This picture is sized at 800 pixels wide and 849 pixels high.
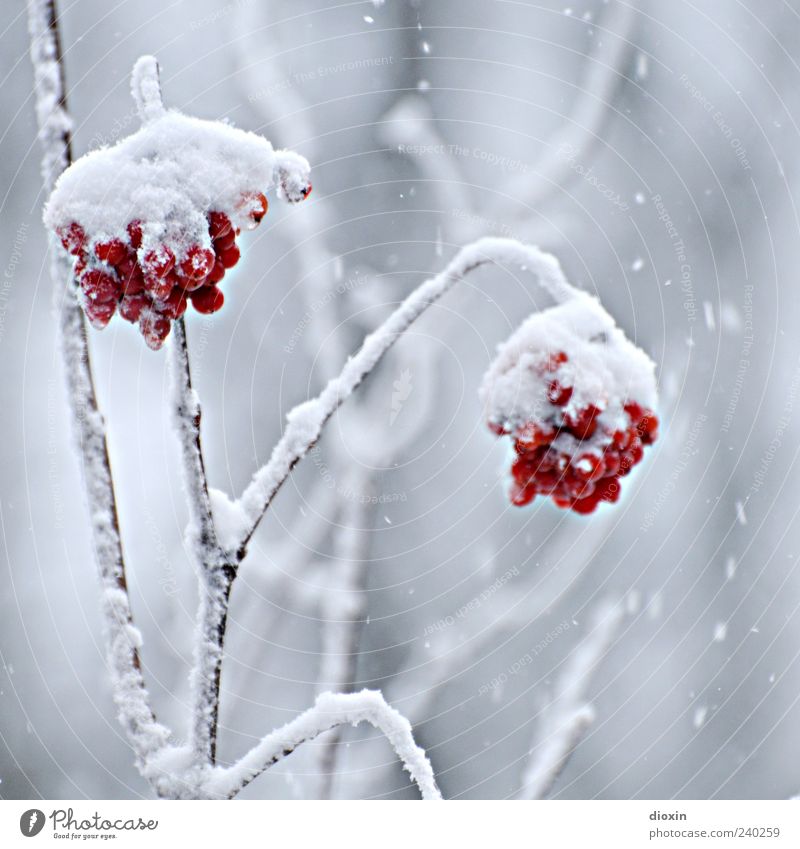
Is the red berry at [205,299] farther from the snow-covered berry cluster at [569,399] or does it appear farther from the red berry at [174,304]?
the snow-covered berry cluster at [569,399]

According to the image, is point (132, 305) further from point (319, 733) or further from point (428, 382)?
point (428, 382)

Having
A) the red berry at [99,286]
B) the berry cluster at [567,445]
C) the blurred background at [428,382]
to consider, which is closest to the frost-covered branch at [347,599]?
the blurred background at [428,382]

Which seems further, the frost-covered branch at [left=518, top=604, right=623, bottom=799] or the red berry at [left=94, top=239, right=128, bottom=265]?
the frost-covered branch at [left=518, top=604, right=623, bottom=799]

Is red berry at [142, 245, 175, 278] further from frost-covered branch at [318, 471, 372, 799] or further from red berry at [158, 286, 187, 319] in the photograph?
frost-covered branch at [318, 471, 372, 799]

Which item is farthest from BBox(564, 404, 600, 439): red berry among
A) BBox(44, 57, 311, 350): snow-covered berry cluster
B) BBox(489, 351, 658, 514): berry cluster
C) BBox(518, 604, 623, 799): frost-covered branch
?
BBox(518, 604, 623, 799): frost-covered branch

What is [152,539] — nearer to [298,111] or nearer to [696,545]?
[298,111]

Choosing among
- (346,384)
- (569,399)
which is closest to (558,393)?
(569,399)
